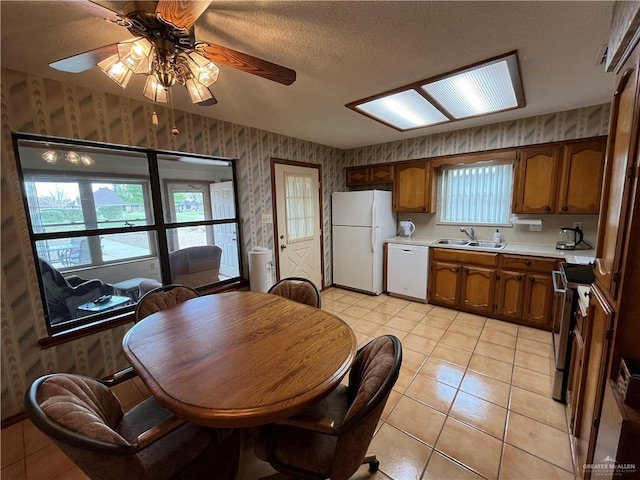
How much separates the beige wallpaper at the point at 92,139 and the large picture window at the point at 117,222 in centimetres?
10

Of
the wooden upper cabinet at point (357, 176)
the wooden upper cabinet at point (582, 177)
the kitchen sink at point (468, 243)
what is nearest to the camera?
the wooden upper cabinet at point (582, 177)

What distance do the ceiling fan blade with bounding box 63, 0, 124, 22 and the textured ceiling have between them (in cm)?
31

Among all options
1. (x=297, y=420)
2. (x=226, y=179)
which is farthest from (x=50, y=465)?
(x=226, y=179)

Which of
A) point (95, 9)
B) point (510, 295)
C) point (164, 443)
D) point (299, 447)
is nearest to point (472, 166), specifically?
point (510, 295)

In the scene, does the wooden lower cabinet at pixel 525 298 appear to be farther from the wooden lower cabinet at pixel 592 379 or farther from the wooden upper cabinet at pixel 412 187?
the wooden lower cabinet at pixel 592 379

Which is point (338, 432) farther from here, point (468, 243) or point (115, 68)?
point (468, 243)

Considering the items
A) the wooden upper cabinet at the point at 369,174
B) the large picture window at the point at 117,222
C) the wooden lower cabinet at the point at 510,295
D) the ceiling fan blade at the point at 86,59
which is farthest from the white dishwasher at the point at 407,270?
the ceiling fan blade at the point at 86,59

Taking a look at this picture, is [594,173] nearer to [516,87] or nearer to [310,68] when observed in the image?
[516,87]

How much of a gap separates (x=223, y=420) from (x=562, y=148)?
12.5ft

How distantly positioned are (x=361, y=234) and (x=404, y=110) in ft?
6.10

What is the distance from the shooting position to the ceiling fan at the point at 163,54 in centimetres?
96

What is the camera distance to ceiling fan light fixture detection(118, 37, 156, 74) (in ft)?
3.64

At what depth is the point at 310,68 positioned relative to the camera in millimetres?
1756

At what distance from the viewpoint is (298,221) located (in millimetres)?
3855
